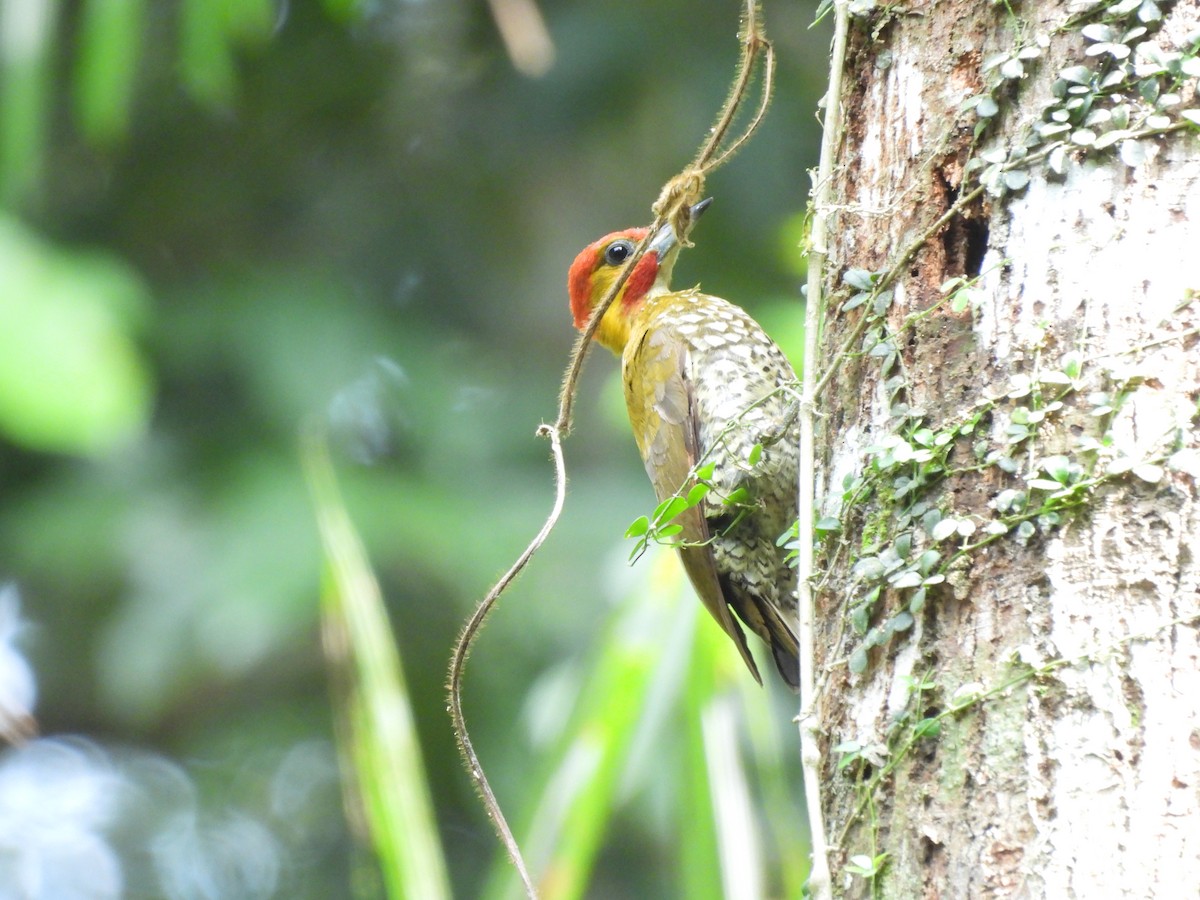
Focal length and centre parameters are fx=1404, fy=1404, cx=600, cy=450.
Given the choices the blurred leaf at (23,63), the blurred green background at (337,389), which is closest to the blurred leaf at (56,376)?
the blurred leaf at (23,63)

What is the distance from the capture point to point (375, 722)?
1.64 metres

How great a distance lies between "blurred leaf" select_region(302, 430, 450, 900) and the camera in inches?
58.2

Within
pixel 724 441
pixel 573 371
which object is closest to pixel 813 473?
pixel 573 371

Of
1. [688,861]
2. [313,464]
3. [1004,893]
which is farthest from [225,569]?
[1004,893]

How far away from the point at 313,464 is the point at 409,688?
4877mm

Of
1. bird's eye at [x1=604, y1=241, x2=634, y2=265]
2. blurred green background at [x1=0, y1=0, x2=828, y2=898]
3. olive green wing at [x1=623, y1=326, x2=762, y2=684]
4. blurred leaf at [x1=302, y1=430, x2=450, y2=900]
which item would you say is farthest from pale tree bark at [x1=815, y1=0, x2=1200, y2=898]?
blurred green background at [x1=0, y1=0, x2=828, y2=898]

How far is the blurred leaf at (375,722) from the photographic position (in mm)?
1479

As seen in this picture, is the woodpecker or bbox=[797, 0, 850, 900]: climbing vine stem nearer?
bbox=[797, 0, 850, 900]: climbing vine stem

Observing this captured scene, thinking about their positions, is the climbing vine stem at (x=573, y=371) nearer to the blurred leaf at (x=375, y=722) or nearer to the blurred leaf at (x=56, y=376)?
the blurred leaf at (x=375, y=722)

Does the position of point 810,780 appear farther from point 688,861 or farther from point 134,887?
point 134,887

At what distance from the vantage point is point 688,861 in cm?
197

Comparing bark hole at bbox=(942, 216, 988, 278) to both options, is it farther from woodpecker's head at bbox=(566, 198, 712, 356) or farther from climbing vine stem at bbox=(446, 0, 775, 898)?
woodpecker's head at bbox=(566, 198, 712, 356)

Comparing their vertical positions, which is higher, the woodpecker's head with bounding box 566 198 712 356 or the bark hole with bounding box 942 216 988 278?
the woodpecker's head with bounding box 566 198 712 356

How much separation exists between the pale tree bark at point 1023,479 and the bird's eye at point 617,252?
2.07 m
